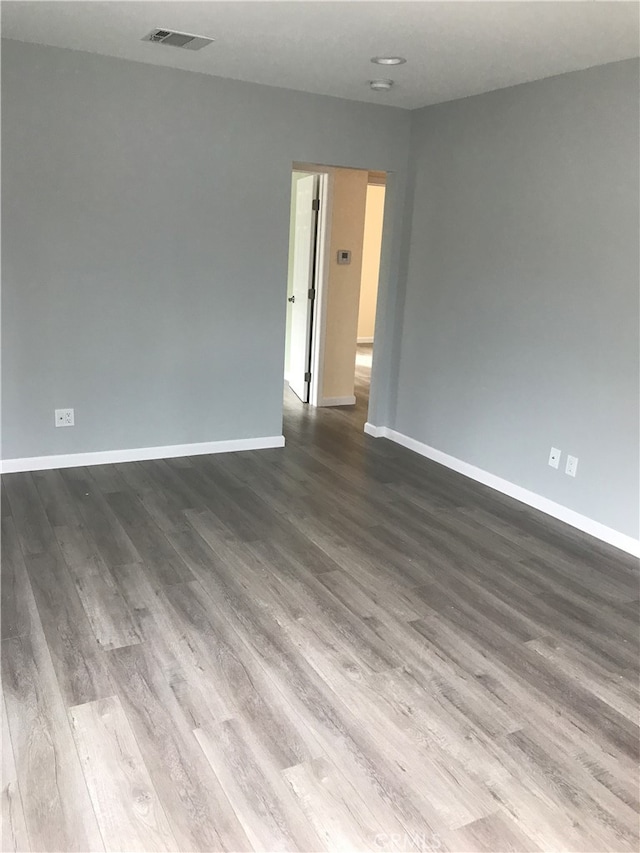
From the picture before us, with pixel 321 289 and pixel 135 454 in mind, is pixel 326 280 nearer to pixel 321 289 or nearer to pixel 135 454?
pixel 321 289

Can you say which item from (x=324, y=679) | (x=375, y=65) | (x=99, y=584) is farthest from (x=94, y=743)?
(x=375, y=65)

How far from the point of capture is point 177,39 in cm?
331

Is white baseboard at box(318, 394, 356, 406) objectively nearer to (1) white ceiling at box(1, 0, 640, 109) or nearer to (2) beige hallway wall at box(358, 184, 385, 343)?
(1) white ceiling at box(1, 0, 640, 109)

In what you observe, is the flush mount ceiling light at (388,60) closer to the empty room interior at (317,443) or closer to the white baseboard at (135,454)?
the empty room interior at (317,443)

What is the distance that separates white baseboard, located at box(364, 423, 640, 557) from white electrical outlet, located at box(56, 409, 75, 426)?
2327 mm

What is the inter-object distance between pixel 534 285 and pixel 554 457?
1.01m

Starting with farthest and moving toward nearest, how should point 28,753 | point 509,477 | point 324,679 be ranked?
point 509,477 < point 324,679 < point 28,753

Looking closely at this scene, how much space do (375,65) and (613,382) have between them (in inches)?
83.3

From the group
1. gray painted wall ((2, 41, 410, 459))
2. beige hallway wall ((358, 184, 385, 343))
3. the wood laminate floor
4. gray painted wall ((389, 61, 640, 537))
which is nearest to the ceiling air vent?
gray painted wall ((2, 41, 410, 459))

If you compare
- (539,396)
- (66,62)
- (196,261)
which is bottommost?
(539,396)

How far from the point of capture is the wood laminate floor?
175cm

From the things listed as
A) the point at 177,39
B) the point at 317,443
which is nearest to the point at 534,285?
the point at 317,443

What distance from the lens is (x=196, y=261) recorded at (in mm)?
4270

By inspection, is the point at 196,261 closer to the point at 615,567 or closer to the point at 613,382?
the point at 613,382
